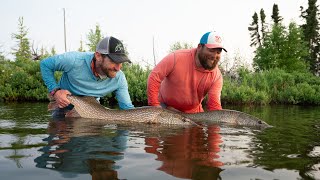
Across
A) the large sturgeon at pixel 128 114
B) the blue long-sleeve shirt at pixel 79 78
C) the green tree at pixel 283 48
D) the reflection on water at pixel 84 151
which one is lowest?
the reflection on water at pixel 84 151

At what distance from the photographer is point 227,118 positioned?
21.7 feet

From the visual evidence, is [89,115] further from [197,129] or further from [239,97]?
[239,97]

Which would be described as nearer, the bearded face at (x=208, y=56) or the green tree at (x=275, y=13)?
the bearded face at (x=208, y=56)

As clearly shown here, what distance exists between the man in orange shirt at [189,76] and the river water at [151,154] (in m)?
1.69

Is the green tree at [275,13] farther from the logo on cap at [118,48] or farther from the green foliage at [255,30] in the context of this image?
the logo on cap at [118,48]

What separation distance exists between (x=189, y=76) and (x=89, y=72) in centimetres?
195

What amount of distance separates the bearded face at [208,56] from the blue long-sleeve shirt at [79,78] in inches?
60.4

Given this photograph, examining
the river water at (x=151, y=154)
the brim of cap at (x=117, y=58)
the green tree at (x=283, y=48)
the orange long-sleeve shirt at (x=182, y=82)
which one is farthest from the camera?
the green tree at (x=283, y=48)

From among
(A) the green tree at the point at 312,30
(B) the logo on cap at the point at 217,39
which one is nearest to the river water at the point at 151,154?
(B) the logo on cap at the point at 217,39

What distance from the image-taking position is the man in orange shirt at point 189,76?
662cm

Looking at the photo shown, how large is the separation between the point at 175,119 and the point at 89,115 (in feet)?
4.92

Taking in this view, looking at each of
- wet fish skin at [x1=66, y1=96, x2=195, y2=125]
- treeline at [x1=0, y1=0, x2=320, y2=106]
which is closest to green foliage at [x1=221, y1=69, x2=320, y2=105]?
treeline at [x1=0, y1=0, x2=320, y2=106]

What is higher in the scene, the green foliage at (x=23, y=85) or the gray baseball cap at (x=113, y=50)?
the gray baseball cap at (x=113, y=50)

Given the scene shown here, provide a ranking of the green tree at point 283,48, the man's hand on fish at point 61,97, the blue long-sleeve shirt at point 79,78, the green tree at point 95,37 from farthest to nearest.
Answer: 1. the green tree at point 283,48
2. the green tree at point 95,37
3. the blue long-sleeve shirt at point 79,78
4. the man's hand on fish at point 61,97
